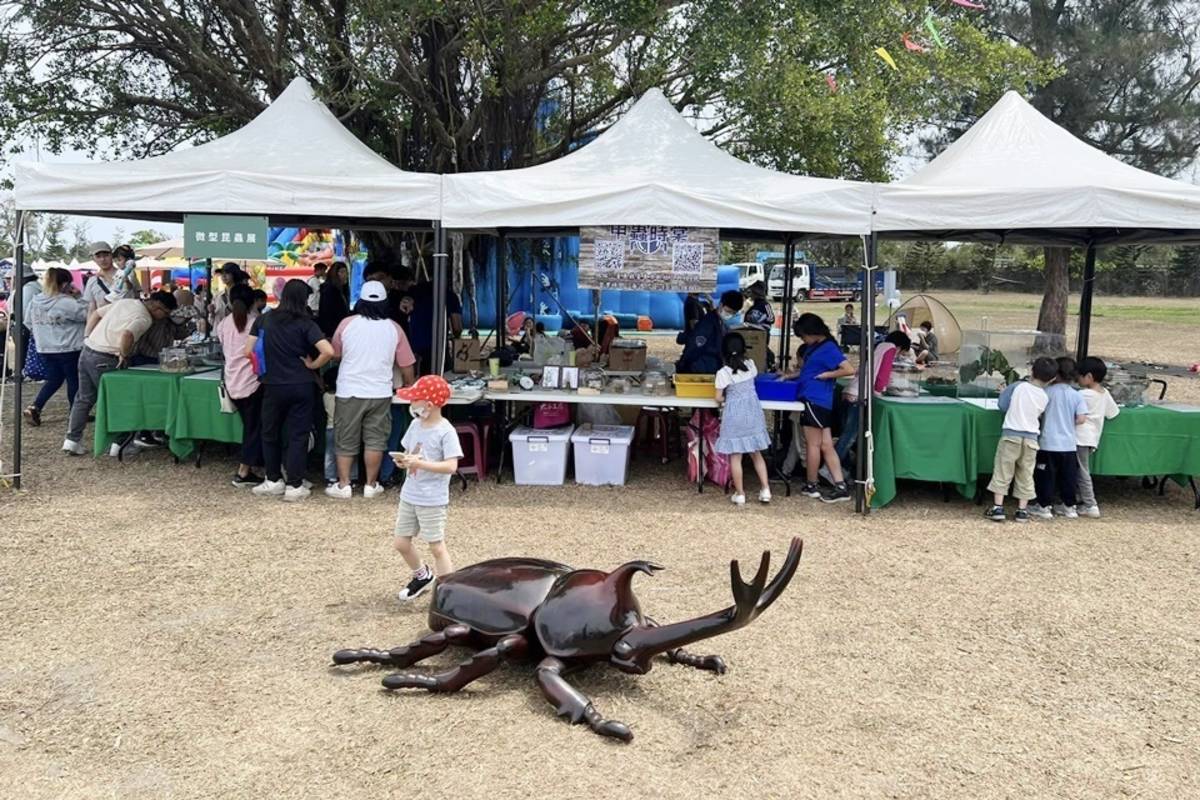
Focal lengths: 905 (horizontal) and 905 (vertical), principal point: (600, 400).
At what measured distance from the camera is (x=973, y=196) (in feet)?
20.2

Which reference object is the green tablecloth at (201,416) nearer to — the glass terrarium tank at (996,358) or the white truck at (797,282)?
the glass terrarium tank at (996,358)

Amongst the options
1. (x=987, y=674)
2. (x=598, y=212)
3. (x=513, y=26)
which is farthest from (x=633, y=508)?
(x=513, y=26)

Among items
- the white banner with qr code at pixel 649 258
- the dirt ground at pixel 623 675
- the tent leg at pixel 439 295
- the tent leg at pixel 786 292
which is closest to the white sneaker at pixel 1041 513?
the dirt ground at pixel 623 675

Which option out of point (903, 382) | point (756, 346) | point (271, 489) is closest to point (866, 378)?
point (903, 382)

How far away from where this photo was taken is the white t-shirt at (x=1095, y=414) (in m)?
6.38

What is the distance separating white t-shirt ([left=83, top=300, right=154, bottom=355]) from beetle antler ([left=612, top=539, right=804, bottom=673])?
20.1ft

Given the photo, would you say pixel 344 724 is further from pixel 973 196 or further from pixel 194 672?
pixel 973 196

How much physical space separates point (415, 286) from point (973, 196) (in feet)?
15.7

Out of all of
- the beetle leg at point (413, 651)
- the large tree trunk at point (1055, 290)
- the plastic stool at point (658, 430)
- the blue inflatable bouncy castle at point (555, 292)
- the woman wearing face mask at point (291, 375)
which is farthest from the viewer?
the large tree trunk at point (1055, 290)

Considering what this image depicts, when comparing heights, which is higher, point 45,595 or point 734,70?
point 734,70

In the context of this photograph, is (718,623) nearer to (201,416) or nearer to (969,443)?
(969,443)

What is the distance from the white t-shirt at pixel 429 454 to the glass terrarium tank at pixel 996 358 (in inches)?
184

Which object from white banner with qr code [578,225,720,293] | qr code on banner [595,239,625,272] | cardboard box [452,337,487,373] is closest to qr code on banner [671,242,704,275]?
white banner with qr code [578,225,720,293]

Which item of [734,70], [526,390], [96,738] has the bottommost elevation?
[96,738]
